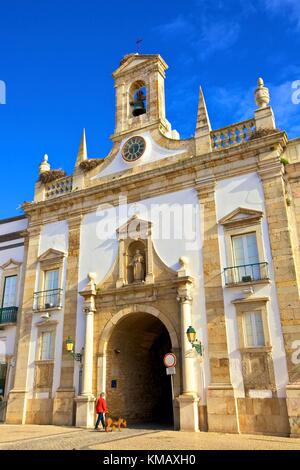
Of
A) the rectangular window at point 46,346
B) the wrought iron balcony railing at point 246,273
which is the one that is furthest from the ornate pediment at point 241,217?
the rectangular window at point 46,346

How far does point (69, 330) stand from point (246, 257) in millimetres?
6442

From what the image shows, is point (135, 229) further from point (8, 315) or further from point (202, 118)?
point (8, 315)

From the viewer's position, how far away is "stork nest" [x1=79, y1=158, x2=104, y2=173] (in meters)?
16.7

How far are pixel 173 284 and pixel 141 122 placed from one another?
21.8ft

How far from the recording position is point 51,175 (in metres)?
17.8

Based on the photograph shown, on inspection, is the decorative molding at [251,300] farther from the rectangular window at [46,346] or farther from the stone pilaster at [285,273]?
the rectangular window at [46,346]

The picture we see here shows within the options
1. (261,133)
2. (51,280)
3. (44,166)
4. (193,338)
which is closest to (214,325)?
(193,338)

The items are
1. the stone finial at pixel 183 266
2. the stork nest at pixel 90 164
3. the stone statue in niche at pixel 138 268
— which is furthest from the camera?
the stork nest at pixel 90 164

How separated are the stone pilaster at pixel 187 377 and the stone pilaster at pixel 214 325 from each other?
1.38ft

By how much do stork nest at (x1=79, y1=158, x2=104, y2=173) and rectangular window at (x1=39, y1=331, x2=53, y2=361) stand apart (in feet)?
20.7

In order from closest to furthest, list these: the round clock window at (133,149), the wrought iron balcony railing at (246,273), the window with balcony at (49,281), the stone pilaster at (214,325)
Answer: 1. the stone pilaster at (214,325)
2. the wrought iron balcony railing at (246,273)
3. the window with balcony at (49,281)
4. the round clock window at (133,149)

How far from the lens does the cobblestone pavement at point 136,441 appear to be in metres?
8.69

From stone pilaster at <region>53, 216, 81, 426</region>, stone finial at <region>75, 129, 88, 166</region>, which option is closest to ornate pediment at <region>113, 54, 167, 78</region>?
stone finial at <region>75, 129, 88, 166</region>
